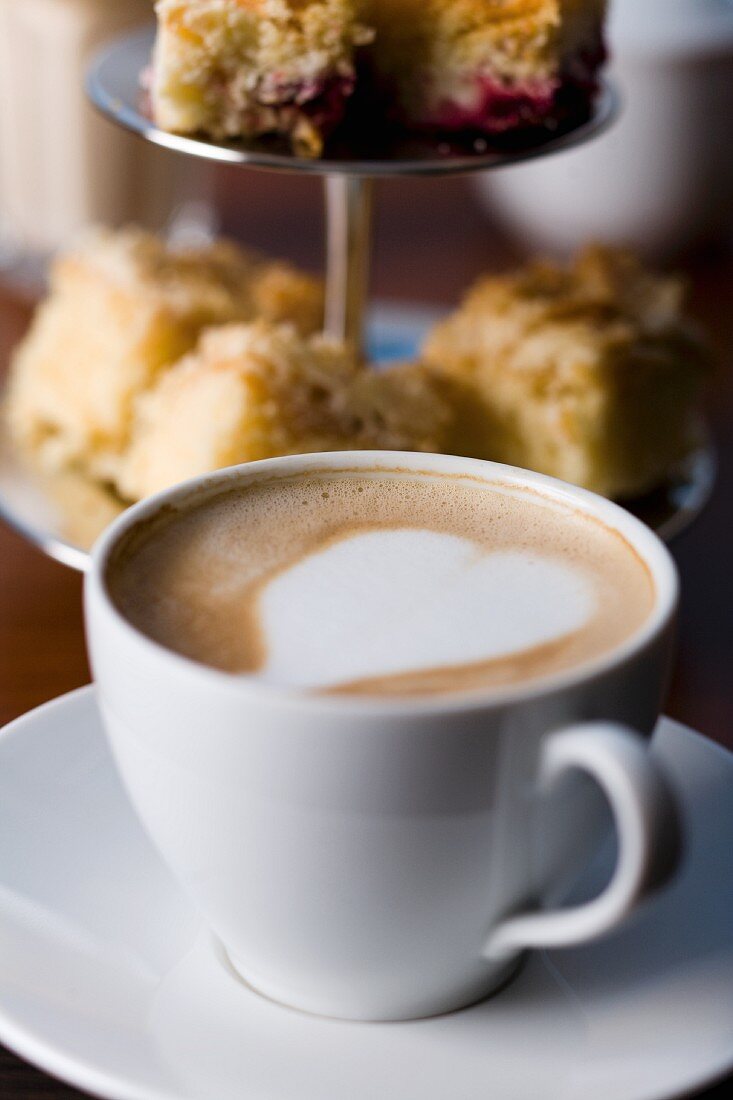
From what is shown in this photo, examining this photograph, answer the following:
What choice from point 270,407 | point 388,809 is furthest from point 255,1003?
point 270,407

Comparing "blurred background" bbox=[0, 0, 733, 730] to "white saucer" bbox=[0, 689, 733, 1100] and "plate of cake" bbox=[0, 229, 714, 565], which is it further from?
"white saucer" bbox=[0, 689, 733, 1100]

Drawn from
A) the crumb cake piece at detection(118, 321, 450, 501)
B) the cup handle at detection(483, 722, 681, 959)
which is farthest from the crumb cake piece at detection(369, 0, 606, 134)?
the cup handle at detection(483, 722, 681, 959)

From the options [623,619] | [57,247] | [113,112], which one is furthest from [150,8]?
[623,619]

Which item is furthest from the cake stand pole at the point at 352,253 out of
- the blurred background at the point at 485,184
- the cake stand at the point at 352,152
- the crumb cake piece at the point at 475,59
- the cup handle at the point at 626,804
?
the cup handle at the point at 626,804

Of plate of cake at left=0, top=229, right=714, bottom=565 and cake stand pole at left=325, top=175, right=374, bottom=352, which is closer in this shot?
plate of cake at left=0, top=229, right=714, bottom=565

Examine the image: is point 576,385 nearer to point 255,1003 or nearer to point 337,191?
point 337,191

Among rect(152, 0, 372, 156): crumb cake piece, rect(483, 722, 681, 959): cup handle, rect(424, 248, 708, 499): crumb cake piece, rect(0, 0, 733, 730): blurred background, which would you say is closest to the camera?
rect(483, 722, 681, 959): cup handle

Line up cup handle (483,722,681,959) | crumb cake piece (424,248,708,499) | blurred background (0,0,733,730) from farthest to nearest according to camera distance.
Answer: blurred background (0,0,733,730) < crumb cake piece (424,248,708,499) < cup handle (483,722,681,959)
